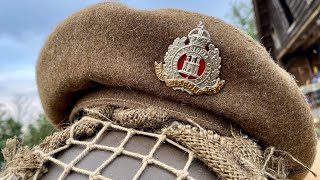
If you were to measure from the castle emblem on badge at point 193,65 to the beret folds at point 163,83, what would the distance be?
1cm

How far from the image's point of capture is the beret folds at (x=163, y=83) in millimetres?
1012

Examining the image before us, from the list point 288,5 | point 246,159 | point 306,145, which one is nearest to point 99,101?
point 246,159

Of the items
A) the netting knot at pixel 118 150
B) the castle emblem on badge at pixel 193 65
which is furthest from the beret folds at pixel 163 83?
the netting knot at pixel 118 150

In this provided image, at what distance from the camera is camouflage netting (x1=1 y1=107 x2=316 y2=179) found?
914mm

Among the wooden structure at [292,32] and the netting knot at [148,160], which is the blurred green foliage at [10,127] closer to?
the wooden structure at [292,32]

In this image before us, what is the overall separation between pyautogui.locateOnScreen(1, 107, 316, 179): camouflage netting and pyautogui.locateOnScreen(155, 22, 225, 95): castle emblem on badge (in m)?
0.07

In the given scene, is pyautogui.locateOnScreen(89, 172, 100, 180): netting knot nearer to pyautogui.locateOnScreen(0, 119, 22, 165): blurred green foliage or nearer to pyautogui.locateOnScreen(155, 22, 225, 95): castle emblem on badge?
pyautogui.locateOnScreen(155, 22, 225, 95): castle emblem on badge

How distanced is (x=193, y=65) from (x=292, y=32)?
27.7 feet

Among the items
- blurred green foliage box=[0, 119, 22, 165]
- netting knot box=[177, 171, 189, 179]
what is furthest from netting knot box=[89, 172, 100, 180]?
blurred green foliage box=[0, 119, 22, 165]

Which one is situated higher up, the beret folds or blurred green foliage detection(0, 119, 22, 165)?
blurred green foliage detection(0, 119, 22, 165)

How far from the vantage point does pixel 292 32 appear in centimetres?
904

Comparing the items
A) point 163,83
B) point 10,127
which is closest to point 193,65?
point 163,83

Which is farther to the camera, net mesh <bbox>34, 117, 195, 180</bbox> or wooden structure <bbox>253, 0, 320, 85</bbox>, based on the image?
wooden structure <bbox>253, 0, 320, 85</bbox>

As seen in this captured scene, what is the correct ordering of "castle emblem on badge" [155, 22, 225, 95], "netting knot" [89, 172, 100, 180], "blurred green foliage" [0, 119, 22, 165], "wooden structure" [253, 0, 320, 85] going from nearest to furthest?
1. "netting knot" [89, 172, 100, 180]
2. "castle emblem on badge" [155, 22, 225, 95]
3. "blurred green foliage" [0, 119, 22, 165]
4. "wooden structure" [253, 0, 320, 85]
